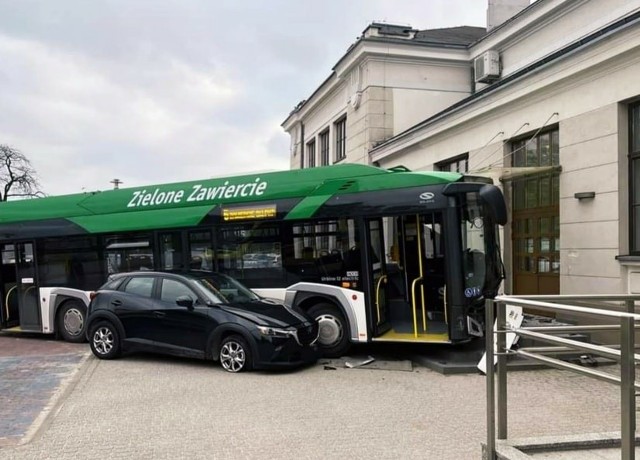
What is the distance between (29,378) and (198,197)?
4.26 metres

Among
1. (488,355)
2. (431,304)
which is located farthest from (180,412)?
(431,304)

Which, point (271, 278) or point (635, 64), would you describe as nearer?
point (635, 64)

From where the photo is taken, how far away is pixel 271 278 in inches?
391

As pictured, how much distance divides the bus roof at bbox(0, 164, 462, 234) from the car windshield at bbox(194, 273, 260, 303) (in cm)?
144

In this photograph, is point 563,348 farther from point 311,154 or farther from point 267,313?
point 311,154

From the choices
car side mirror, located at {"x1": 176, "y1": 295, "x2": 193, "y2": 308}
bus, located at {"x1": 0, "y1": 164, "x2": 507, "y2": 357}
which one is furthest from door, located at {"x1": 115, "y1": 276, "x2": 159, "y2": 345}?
bus, located at {"x1": 0, "y1": 164, "x2": 507, "y2": 357}

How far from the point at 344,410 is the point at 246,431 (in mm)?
1223

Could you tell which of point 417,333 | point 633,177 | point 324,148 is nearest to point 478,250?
point 417,333

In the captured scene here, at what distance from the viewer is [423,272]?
30.1 feet

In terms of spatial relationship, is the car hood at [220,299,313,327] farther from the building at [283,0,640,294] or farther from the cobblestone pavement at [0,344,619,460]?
the building at [283,0,640,294]

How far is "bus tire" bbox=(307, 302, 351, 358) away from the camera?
364 inches

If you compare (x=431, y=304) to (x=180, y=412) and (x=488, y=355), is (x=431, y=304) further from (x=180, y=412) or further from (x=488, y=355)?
(x=488, y=355)

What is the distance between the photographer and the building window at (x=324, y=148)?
25.6m

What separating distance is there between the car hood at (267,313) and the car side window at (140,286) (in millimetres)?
1533
